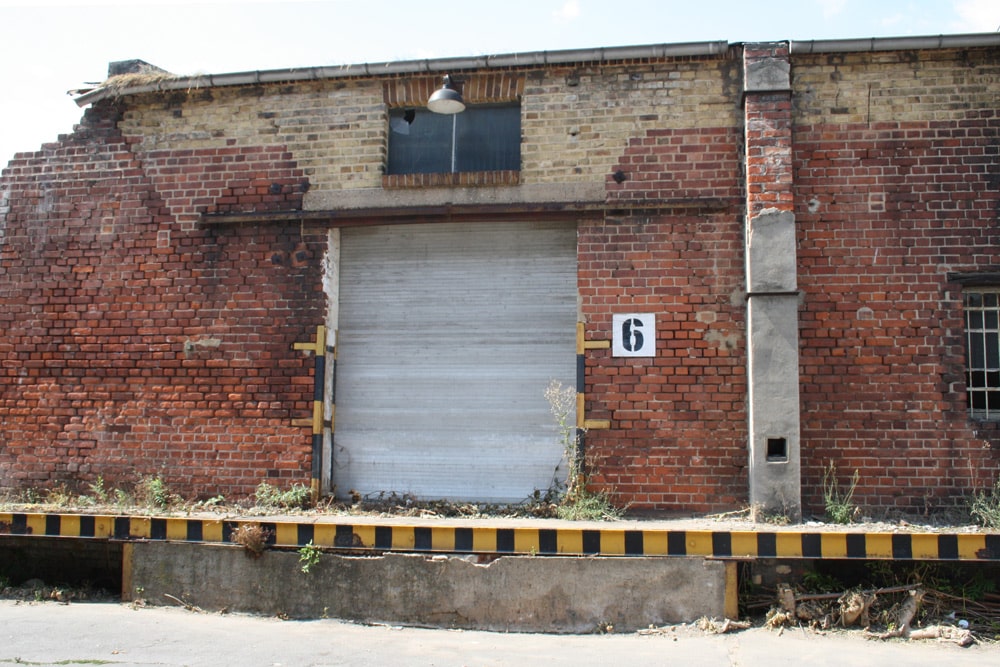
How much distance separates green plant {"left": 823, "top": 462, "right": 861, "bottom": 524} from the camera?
7.04 metres

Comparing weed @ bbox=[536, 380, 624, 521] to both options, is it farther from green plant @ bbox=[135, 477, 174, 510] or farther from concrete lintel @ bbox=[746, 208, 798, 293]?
Answer: green plant @ bbox=[135, 477, 174, 510]

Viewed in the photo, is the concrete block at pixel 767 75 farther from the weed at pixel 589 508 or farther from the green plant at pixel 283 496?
the green plant at pixel 283 496

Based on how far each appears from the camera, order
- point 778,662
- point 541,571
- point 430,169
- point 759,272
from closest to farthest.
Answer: point 778,662, point 541,571, point 759,272, point 430,169

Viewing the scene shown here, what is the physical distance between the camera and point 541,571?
6.42 metres

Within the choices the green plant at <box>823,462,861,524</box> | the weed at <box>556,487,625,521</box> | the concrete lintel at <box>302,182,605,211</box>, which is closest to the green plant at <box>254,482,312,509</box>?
the weed at <box>556,487,625,521</box>

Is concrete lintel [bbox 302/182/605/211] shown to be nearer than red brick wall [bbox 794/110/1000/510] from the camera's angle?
No

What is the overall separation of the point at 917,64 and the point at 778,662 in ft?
18.5

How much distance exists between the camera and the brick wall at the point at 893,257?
289 inches

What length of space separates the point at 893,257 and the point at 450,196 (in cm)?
426

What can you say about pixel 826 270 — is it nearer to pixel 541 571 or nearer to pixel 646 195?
pixel 646 195

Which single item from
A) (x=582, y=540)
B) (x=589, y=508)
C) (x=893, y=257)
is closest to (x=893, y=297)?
(x=893, y=257)

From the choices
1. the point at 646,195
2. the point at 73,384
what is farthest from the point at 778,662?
the point at 73,384

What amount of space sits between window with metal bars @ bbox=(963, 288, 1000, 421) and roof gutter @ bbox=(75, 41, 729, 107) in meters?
3.34

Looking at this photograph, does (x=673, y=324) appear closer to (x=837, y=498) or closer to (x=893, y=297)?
(x=893, y=297)
